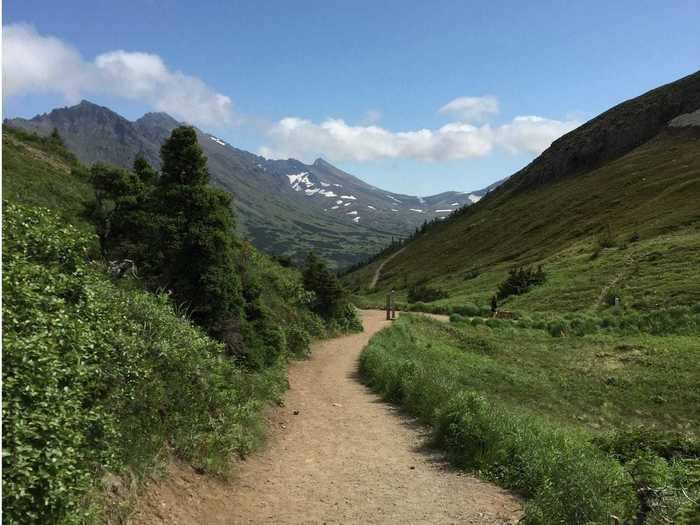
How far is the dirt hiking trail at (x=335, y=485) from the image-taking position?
8617 mm

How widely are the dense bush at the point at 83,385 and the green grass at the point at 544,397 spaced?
542 centimetres

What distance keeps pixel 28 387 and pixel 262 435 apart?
8528 millimetres

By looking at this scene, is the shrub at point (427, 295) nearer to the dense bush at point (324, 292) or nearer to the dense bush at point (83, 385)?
the dense bush at point (324, 292)

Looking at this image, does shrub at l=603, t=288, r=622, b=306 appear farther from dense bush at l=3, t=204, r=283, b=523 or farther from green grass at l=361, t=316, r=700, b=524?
dense bush at l=3, t=204, r=283, b=523

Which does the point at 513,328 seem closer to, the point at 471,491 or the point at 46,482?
the point at 471,491

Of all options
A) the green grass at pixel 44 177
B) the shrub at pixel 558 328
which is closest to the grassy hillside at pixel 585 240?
the shrub at pixel 558 328

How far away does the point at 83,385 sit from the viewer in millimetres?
6871

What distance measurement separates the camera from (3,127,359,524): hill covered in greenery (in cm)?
515

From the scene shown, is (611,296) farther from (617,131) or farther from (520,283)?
(617,131)

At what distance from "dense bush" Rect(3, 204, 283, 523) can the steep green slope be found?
1318 inches

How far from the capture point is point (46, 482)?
199 inches

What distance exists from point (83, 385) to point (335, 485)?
5.58m

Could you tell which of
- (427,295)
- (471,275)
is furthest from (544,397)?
(471,275)

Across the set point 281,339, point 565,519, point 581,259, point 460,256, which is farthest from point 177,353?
point 460,256
